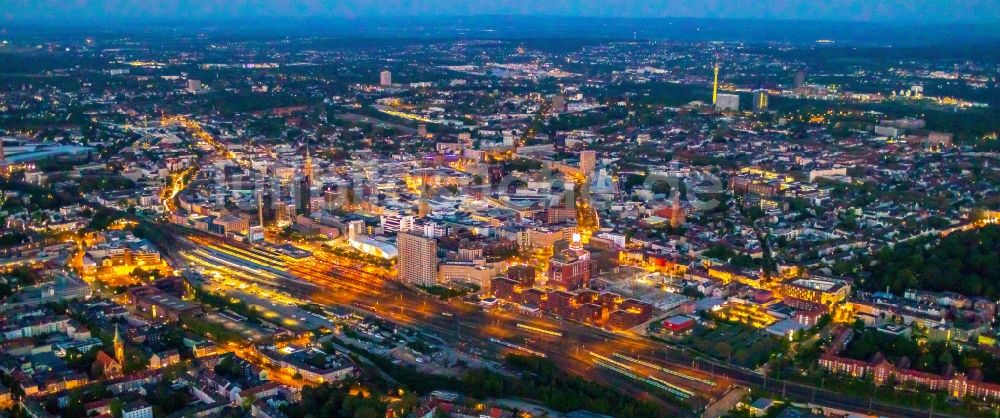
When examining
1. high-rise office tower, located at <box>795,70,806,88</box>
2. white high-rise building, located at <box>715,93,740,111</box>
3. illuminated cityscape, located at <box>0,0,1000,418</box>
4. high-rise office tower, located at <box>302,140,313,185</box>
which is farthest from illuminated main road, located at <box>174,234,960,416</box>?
high-rise office tower, located at <box>795,70,806,88</box>

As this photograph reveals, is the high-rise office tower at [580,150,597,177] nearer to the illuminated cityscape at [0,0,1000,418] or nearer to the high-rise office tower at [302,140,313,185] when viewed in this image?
the illuminated cityscape at [0,0,1000,418]

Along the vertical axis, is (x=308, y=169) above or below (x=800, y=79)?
below

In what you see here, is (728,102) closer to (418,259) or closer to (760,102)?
(760,102)

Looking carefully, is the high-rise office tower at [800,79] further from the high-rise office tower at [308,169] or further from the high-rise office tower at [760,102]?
the high-rise office tower at [308,169]

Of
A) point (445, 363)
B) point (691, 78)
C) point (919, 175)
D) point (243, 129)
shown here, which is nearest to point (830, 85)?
point (691, 78)

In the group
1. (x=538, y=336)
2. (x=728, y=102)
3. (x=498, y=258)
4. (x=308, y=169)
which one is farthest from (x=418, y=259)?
(x=728, y=102)

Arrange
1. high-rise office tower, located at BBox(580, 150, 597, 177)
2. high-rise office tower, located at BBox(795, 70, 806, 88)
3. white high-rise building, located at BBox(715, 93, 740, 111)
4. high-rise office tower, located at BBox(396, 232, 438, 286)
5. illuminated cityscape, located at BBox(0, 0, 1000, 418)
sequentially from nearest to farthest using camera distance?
1. illuminated cityscape, located at BBox(0, 0, 1000, 418)
2. high-rise office tower, located at BBox(396, 232, 438, 286)
3. high-rise office tower, located at BBox(580, 150, 597, 177)
4. white high-rise building, located at BBox(715, 93, 740, 111)
5. high-rise office tower, located at BBox(795, 70, 806, 88)
